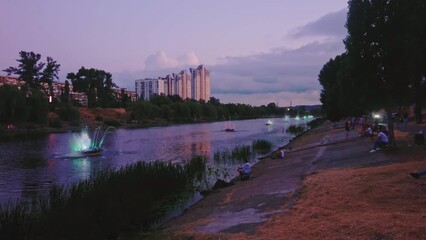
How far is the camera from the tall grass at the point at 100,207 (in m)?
12.5

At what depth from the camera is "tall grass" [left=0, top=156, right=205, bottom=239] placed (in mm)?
12537

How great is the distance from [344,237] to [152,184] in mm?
12490

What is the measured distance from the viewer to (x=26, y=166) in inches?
1598

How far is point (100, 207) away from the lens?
14.9m

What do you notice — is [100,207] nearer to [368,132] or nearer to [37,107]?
[368,132]

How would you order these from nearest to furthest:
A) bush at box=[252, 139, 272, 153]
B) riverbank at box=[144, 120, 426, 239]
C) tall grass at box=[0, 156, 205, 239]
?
riverbank at box=[144, 120, 426, 239] < tall grass at box=[0, 156, 205, 239] < bush at box=[252, 139, 272, 153]

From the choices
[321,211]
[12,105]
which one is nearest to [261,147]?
[321,211]

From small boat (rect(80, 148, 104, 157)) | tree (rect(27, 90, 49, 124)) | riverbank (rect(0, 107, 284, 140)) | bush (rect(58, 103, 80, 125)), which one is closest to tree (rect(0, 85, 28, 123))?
riverbank (rect(0, 107, 284, 140))

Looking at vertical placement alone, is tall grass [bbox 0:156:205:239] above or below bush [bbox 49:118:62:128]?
below

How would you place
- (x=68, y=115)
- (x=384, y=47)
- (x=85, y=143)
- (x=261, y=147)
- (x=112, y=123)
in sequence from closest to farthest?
1. (x=384, y=47)
2. (x=261, y=147)
3. (x=85, y=143)
4. (x=68, y=115)
5. (x=112, y=123)

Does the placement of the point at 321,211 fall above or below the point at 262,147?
above

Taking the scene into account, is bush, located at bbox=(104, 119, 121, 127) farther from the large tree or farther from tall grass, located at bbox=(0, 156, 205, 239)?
tall grass, located at bbox=(0, 156, 205, 239)

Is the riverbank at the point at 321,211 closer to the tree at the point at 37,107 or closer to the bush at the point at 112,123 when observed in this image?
the tree at the point at 37,107

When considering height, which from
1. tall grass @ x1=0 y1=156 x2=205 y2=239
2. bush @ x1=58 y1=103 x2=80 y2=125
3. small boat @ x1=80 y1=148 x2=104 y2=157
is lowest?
small boat @ x1=80 y1=148 x2=104 y2=157
